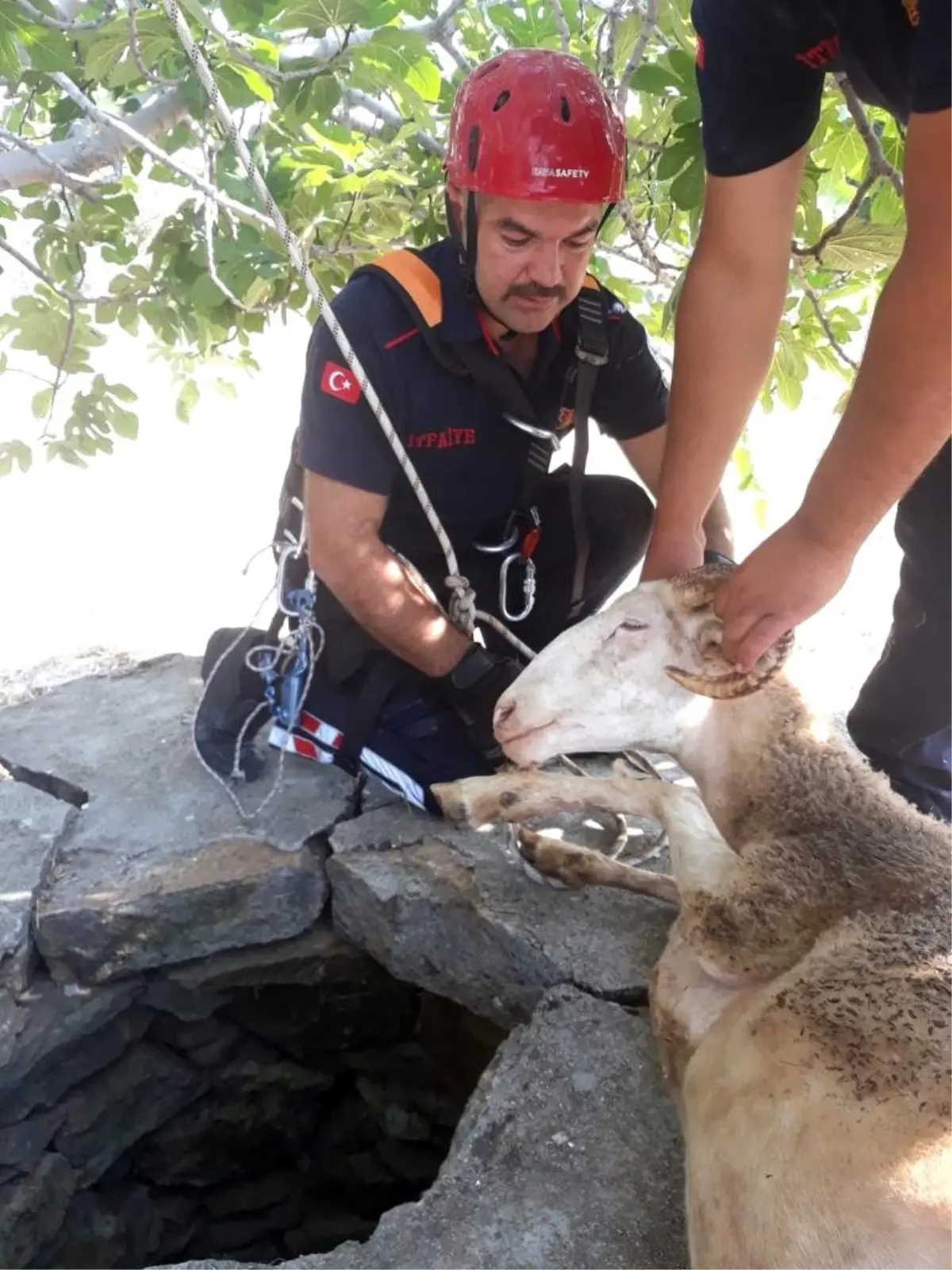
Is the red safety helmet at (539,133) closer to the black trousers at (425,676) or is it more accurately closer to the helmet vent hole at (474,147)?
the helmet vent hole at (474,147)

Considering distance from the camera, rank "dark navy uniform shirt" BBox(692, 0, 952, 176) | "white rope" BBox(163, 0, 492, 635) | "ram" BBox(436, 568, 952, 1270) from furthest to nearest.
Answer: "dark navy uniform shirt" BBox(692, 0, 952, 176)
"white rope" BBox(163, 0, 492, 635)
"ram" BBox(436, 568, 952, 1270)

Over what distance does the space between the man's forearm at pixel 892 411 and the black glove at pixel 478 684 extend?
3.69ft

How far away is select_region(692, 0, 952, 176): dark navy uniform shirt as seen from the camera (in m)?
2.09

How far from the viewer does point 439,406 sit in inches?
113

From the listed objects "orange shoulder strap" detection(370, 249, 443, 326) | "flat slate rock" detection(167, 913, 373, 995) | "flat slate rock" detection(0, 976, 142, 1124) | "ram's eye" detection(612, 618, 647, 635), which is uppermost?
"orange shoulder strap" detection(370, 249, 443, 326)

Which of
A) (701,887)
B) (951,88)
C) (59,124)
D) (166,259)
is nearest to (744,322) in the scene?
(951,88)

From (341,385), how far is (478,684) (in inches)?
32.0

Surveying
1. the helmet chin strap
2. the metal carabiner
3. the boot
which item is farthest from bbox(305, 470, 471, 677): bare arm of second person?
the helmet chin strap

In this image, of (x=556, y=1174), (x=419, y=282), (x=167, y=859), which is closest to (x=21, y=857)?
(x=167, y=859)

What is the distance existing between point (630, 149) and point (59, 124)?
184 centimetres

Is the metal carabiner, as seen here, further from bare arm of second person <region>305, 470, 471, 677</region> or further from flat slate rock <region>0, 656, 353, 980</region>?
flat slate rock <region>0, 656, 353, 980</region>

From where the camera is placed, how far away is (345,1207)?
343 centimetres

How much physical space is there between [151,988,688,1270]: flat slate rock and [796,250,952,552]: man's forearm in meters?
1.14

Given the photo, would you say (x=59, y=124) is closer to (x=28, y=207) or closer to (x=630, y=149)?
(x=28, y=207)
